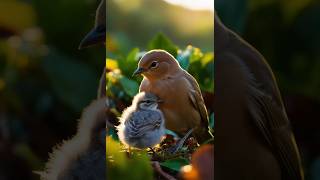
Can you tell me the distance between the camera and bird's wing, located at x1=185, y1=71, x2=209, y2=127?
7.97 feet

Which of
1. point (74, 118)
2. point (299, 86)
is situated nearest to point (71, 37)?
point (74, 118)

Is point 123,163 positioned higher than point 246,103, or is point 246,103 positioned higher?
point 246,103

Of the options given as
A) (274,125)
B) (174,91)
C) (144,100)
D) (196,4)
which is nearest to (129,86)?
(144,100)

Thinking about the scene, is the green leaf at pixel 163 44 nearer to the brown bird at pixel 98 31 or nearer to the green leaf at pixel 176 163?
the brown bird at pixel 98 31

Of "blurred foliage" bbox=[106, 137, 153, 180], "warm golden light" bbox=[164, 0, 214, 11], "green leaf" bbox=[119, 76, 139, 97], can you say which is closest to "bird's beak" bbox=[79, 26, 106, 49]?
"green leaf" bbox=[119, 76, 139, 97]

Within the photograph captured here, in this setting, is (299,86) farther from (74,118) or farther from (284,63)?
(74,118)

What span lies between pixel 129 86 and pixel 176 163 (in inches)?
14.6

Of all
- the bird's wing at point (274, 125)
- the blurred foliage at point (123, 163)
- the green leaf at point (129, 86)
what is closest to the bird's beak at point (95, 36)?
the green leaf at point (129, 86)

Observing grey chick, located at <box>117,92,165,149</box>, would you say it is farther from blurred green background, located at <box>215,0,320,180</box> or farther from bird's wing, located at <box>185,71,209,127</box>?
blurred green background, located at <box>215,0,320,180</box>

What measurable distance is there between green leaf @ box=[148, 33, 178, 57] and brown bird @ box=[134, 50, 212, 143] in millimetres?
21

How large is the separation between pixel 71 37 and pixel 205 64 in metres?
0.57

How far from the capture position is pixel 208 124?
7.95 feet

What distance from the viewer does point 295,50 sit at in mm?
2402

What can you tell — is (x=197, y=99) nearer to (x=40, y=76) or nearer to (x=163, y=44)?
(x=163, y=44)
